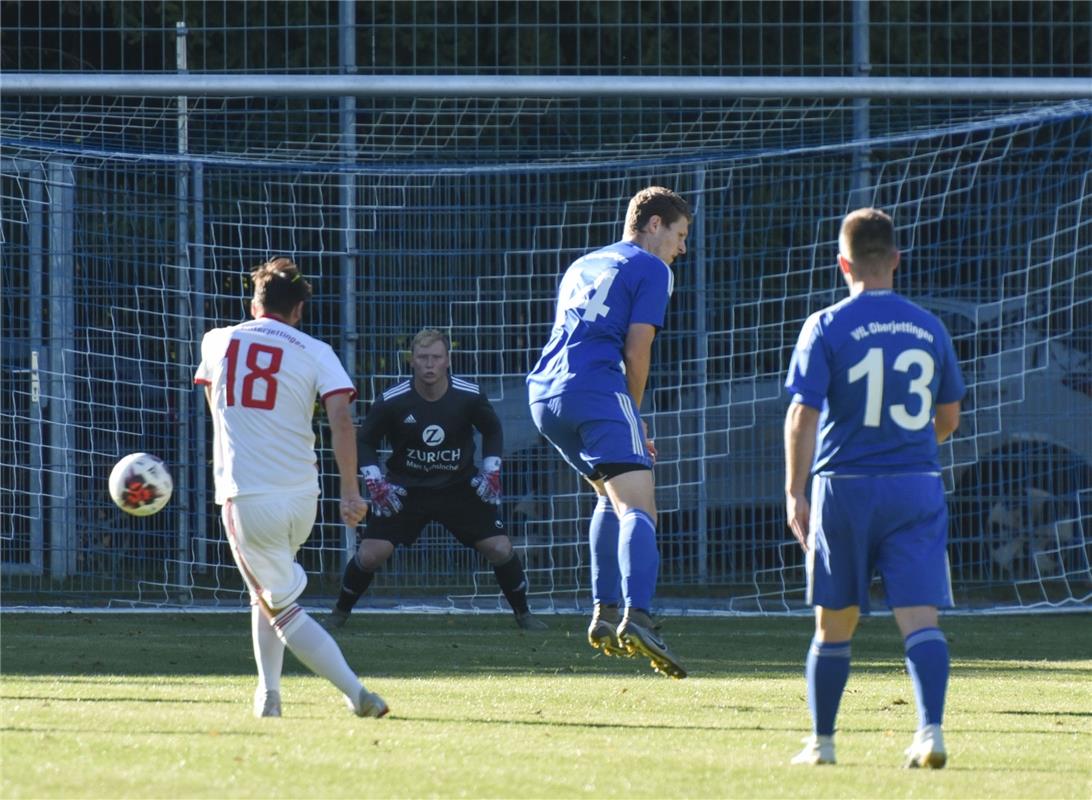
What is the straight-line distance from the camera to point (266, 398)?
21.5 feet

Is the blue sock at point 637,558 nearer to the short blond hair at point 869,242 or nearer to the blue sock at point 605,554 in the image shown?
the blue sock at point 605,554

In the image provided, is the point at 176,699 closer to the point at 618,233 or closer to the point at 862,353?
the point at 862,353

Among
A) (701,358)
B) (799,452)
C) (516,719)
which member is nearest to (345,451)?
(516,719)

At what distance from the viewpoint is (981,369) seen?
1297 centimetres

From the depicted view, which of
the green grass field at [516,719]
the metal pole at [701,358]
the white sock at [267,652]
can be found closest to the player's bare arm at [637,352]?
the green grass field at [516,719]

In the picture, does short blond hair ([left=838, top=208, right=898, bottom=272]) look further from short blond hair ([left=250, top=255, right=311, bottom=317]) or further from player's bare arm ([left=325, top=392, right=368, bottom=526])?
short blond hair ([left=250, top=255, right=311, bottom=317])

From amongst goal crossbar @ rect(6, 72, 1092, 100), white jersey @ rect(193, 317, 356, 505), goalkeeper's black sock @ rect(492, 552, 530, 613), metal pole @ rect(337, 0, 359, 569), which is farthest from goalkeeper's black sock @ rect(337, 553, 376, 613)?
white jersey @ rect(193, 317, 356, 505)

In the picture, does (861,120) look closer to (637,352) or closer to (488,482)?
(488,482)

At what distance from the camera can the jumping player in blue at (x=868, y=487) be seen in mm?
5465

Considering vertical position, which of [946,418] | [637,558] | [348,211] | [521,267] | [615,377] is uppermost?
[348,211]

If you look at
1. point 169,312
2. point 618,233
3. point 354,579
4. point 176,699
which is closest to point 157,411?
point 169,312

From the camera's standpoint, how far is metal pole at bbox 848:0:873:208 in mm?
12727

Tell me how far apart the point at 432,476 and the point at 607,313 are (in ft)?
13.8

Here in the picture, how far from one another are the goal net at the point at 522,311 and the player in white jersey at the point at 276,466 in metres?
6.03
